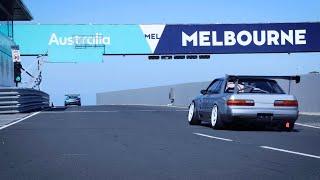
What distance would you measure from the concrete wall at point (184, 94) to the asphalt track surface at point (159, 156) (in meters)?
17.9

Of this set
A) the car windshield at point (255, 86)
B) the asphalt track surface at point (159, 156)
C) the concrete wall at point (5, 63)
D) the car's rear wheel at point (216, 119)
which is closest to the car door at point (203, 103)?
the car's rear wheel at point (216, 119)

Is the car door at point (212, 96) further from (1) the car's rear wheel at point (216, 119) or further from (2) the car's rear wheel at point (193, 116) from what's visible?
(2) the car's rear wheel at point (193, 116)

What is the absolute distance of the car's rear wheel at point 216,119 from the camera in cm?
1377

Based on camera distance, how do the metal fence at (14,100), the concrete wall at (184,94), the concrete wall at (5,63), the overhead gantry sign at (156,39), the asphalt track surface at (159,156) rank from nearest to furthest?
the asphalt track surface at (159,156) < the metal fence at (14,100) < the concrete wall at (184,94) < the concrete wall at (5,63) < the overhead gantry sign at (156,39)

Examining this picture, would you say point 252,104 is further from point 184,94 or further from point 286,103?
point 184,94

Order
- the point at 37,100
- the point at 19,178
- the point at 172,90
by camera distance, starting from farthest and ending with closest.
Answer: the point at 172,90
the point at 37,100
the point at 19,178

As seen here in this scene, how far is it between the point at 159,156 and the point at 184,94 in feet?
155

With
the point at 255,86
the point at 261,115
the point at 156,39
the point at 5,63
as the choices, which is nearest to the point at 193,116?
the point at 255,86

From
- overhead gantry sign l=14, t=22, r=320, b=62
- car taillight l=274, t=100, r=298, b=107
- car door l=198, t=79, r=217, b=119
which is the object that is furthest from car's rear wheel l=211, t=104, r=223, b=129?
overhead gantry sign l=14, t=22, r=320, b=62

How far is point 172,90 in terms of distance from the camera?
185ft

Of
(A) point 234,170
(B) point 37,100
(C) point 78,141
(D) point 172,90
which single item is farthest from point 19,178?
(D) point 172,90

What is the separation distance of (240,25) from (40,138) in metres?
35.1

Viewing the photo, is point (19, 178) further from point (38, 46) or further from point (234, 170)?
point (38, 46)

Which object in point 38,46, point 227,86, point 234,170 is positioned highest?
point 38,46
